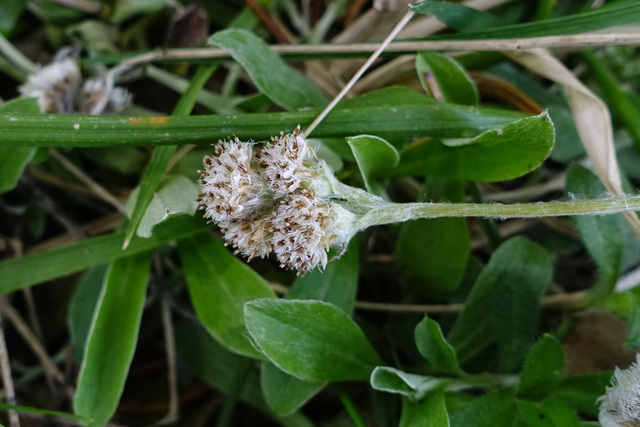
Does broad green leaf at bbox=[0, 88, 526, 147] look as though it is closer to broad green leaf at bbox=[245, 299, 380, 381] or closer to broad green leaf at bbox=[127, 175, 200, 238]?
broad green leaf at bbox=[127, 175, 200, 238]

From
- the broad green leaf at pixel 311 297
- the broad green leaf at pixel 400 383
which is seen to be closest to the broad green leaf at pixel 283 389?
the broad green leaf at pixel 311 297

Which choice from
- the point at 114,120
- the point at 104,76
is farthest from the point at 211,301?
the point at 104,76

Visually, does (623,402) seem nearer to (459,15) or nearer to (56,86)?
(459,15)

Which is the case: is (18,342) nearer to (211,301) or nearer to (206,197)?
(211,301)

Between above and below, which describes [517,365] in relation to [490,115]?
below

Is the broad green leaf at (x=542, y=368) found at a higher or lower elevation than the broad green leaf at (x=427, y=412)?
higher

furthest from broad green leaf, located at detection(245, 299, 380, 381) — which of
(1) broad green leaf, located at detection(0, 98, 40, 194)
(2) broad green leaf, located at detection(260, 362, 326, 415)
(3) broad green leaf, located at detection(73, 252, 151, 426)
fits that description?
(1) broad green leaf, located at detection(0, 98, 40, 194)

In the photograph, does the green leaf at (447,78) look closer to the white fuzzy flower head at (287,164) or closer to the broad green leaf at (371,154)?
the broad green leaf at (371,154)
